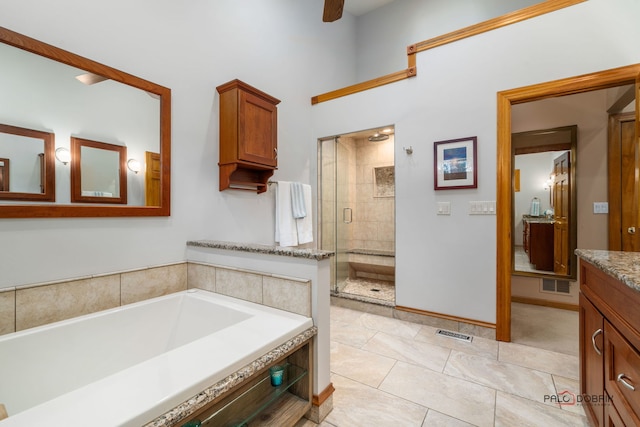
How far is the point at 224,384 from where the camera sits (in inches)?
38.0

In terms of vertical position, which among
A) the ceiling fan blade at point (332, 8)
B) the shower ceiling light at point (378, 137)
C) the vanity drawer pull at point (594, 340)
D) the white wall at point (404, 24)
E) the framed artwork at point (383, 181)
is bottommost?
the vanity drawer pull at point (594, 340)

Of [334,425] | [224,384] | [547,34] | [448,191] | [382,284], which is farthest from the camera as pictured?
[382,284]

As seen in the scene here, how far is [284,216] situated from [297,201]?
234mm

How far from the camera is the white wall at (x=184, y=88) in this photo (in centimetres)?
147

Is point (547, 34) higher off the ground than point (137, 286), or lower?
higher

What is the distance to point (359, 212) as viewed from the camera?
4.70m

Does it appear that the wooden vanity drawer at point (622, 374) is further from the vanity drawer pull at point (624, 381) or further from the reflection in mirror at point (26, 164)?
the reflection in mirror at point (26, 164)

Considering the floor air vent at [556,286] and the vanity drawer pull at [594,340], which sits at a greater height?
the vanity drawer pull at [594,340]

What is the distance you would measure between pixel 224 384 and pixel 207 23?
2598mm

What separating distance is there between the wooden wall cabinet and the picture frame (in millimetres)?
1522

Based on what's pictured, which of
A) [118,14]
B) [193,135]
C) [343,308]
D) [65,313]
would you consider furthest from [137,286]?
[343,308]

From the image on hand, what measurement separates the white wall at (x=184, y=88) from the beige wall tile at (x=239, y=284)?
18.0 inches

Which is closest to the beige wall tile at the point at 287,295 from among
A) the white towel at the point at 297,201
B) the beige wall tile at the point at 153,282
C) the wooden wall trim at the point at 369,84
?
the beige wall tile at the point at 153,282

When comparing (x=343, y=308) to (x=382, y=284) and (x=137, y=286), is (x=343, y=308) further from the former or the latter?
(x=137, y=286)
